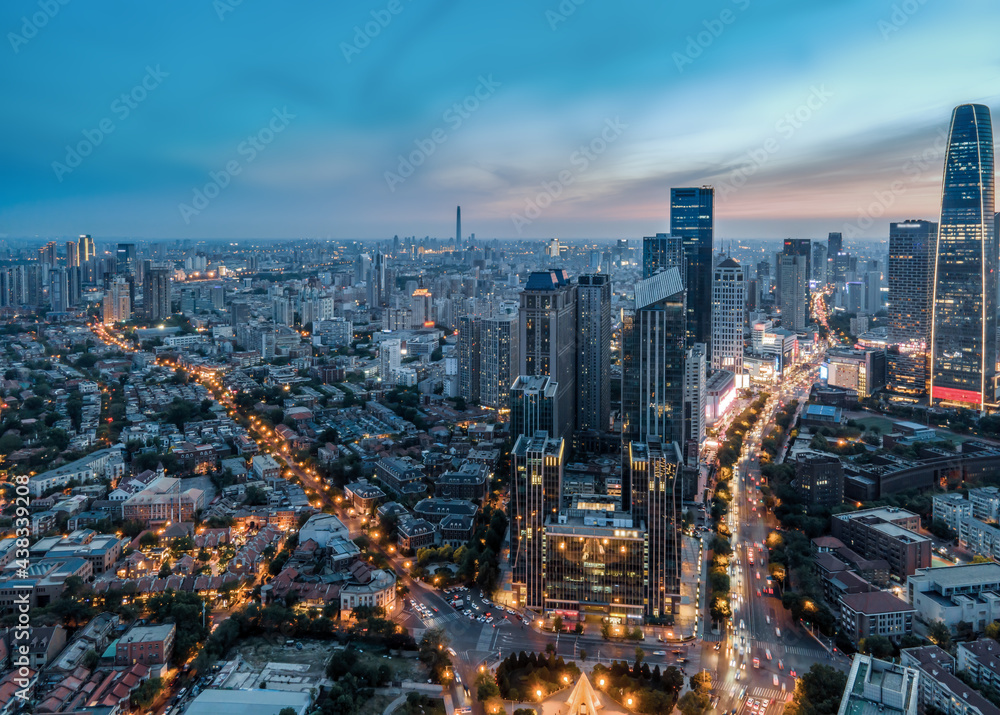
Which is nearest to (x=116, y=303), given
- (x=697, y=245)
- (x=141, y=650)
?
(x=697, y=245)

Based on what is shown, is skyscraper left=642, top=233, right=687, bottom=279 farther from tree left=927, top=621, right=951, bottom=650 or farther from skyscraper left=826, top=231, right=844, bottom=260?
skyscraper left=826, top=231, right=844, bottom=260

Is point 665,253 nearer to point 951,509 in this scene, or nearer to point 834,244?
point 951,509

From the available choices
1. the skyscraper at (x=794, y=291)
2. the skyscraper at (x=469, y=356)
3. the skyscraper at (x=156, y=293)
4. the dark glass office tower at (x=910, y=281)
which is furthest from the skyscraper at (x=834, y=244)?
the skyscraper at (x=156, y=293)

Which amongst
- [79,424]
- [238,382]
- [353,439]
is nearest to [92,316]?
[238,382]

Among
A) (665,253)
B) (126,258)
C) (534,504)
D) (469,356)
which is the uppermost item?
(126,258)

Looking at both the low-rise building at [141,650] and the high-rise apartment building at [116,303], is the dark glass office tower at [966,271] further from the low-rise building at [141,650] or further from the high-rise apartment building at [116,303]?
the high-rise apartment building at [116,303]

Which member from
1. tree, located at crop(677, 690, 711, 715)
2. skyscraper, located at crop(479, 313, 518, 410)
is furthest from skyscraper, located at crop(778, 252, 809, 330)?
tree, located at crop(677, 690, 711, 715)

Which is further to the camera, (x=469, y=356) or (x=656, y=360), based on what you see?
(x=469, y=356)
